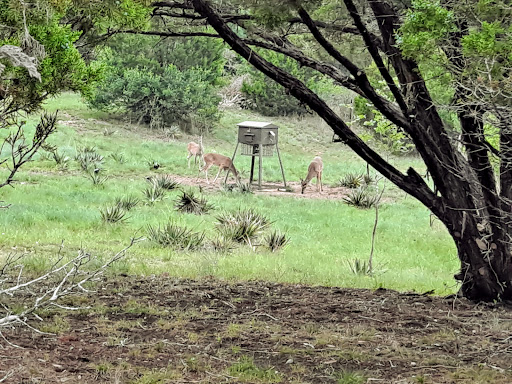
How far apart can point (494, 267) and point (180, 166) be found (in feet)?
61.8

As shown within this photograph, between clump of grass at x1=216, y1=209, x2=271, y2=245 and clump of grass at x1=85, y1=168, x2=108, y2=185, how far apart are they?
6986mm

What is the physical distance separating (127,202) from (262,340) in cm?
1028

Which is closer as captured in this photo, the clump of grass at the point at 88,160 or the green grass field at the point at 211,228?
the green grass field at the point at 211,228

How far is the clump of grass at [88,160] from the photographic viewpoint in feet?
69.8

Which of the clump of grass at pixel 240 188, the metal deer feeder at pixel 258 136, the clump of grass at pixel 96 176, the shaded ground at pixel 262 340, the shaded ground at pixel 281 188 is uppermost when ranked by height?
the metal deer feeder at pixel 258 136

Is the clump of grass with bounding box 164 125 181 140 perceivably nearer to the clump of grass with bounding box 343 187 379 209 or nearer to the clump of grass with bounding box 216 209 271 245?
the clump of grass with bounding box 343 187 379 209

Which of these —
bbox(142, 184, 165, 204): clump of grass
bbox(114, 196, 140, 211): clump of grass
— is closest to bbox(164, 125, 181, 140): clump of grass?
bbox(142, 184, 165, 204): clump of grass

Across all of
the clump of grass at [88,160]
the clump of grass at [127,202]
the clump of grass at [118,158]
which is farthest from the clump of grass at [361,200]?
the clump of grass at [118,158]

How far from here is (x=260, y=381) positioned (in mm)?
4562

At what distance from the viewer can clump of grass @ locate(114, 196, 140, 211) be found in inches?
591

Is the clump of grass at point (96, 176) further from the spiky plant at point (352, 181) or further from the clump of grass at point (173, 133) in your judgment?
the clump of grass at point (173, 133)

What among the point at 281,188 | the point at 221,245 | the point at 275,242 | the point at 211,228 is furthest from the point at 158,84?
the point at 221,245

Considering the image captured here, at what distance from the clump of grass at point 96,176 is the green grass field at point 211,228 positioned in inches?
11.9

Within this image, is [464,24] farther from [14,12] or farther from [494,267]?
[14,12]
